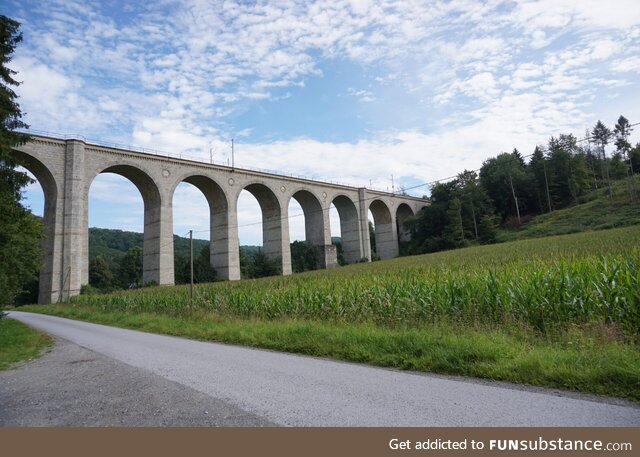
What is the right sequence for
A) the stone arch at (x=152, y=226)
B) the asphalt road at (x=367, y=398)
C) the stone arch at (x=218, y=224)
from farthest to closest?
the stone arch at (x=218, y=224), the stone arch at (x=152, y=226), the asphalt road at (x=367, y=398)

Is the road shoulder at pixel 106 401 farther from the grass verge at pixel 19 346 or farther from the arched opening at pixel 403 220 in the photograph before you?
the arched opening at pixel 403 220

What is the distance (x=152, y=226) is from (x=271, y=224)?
527 inches

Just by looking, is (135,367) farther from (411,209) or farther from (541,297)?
(411,209)

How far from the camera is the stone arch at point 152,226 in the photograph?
111 ft

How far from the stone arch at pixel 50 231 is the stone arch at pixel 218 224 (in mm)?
10499

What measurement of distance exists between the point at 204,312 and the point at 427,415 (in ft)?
44.0

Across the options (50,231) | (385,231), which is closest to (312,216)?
(385,231)

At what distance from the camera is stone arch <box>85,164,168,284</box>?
33844mm

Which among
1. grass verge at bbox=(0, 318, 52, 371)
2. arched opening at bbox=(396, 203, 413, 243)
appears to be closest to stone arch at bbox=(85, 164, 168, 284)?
grass verge at bbox=(0, 318, 52, 371)

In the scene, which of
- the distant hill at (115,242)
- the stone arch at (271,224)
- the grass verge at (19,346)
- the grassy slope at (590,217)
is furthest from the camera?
the distant hill at (115,242)

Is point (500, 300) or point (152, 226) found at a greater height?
point (152, 226)

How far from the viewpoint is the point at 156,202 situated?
116ft

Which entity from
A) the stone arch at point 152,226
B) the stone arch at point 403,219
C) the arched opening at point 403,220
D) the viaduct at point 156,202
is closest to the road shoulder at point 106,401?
the viaduct at point 156,202

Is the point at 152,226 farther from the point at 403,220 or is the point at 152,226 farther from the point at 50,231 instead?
the point at 403,220
